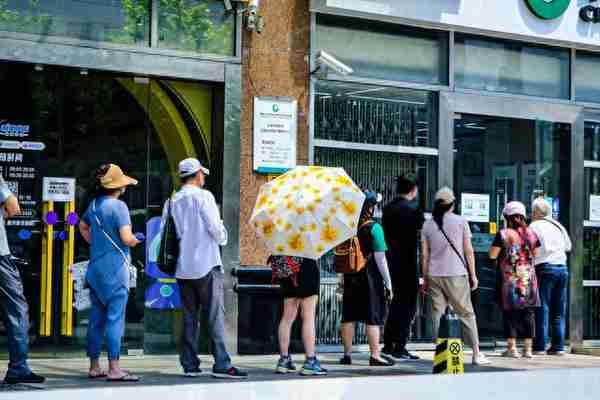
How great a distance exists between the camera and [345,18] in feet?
34.3

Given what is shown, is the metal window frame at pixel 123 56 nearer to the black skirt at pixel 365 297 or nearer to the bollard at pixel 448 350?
the black skirt at pixel 365 297

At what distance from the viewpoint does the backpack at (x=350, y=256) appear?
845 centimetres

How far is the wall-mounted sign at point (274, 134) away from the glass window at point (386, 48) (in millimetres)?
911

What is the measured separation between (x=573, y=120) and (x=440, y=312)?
4.16 metres

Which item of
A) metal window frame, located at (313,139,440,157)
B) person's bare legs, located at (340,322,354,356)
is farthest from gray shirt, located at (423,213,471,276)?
metal window frame, located at (313,139,440,157)

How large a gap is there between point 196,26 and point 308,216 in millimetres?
2957

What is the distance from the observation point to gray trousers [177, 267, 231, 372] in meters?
7.50

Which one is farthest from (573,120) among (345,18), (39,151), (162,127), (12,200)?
(12,200)

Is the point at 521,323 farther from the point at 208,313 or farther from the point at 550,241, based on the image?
the point at 208,313

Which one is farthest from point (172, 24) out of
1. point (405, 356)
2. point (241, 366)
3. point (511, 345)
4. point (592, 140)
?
point (592, 140)

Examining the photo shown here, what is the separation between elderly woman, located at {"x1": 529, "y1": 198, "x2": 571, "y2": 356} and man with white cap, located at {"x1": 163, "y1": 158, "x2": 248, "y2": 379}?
4.46 metres

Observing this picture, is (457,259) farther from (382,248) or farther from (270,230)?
(270,230)

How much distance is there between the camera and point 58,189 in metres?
8.98

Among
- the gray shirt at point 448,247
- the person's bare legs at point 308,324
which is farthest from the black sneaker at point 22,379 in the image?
the gray shirt at point 448,247
